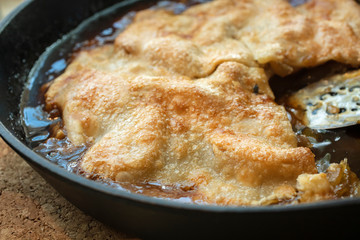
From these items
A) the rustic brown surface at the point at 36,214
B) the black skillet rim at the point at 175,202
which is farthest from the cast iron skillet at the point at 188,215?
the rustic brown surface at the point at 36,214

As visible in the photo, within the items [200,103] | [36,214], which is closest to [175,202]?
[200,103]

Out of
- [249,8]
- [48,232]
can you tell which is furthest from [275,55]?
[48,232]

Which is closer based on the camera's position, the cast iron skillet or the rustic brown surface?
the cast iron skillet

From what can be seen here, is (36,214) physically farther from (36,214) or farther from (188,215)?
(188,215)

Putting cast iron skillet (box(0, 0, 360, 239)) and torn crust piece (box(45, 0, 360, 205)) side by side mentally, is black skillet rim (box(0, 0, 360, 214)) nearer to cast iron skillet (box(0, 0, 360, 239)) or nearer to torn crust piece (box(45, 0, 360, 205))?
cast iron skillet (box(0, 0, 360, 239))

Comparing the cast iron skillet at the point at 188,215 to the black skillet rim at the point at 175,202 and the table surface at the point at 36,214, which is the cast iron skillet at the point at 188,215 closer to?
the black skillet rim at the point at 175,202

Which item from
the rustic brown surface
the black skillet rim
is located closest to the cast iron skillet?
the black skillet rim
